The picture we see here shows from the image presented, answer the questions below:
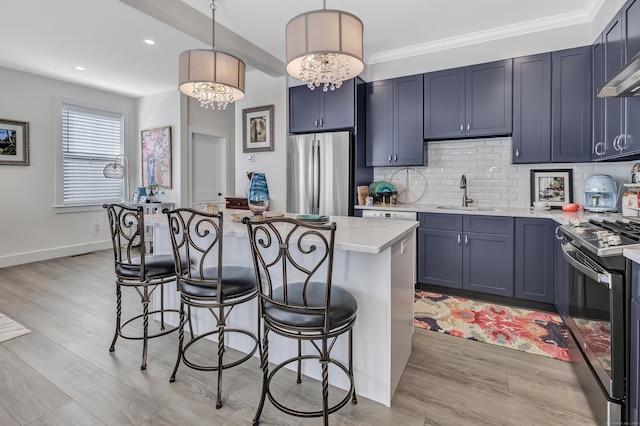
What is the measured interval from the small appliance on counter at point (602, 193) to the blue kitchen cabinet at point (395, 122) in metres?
1.62

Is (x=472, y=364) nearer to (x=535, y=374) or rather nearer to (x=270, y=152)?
(x=535, y=374)

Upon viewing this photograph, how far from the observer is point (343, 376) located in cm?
191

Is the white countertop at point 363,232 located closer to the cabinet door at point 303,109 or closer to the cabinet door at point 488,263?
the cabinet door at point 488,263

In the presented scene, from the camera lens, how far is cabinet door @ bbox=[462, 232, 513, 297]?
10.6 feet

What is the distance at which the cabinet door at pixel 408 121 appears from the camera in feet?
12.7

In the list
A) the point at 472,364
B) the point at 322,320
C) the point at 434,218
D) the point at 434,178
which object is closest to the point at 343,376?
the point at 322,320

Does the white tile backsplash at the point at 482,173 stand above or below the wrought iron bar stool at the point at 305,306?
above

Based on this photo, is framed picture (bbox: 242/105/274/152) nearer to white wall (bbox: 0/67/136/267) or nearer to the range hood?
white wall (bbox: 0/67/136/267)

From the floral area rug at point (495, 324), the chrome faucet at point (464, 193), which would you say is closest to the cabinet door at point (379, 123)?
the chrome faucet at point (464, 193)

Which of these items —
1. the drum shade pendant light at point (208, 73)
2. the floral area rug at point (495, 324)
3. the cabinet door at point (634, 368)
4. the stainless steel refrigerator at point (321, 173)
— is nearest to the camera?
the cabinet door at point (634, 368)

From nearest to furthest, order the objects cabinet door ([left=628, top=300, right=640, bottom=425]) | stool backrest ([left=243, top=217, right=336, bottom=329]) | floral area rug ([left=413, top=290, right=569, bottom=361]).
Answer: cabinet door ([left=628, top=300, right=640, bottom=425]), stool backrest ([left=243, top=217, right=336, bottom=329]), floral area rug ([left=413, top=290, right=569, bottom=361])

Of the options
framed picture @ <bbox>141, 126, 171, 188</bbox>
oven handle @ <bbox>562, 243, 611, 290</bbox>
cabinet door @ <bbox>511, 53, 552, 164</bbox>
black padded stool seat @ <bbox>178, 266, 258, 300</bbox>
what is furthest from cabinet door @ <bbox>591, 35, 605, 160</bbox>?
framed picture @ <bbox>141, 126, 171, 188</bbox>

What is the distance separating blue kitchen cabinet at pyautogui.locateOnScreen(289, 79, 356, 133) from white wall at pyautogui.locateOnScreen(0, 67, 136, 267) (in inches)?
152

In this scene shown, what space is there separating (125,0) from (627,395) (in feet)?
13.0
